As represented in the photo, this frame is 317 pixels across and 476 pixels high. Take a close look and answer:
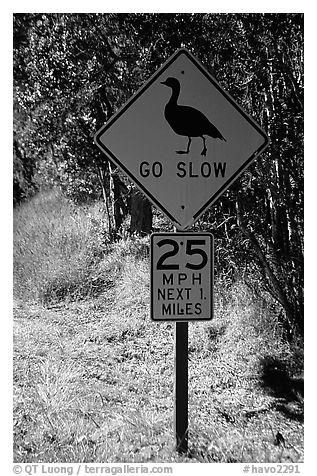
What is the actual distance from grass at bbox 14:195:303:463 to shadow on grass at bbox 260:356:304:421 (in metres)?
0.01

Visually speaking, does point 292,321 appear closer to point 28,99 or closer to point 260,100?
point 260,100

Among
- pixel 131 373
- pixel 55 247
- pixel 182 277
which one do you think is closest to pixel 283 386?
pixel 131 373

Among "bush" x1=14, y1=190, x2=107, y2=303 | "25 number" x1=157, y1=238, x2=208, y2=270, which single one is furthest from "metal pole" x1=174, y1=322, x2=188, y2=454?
"bush" x1=14, y1=190, x2=107, y2=303

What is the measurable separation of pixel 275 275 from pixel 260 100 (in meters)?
1.74

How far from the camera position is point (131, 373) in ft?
20.3

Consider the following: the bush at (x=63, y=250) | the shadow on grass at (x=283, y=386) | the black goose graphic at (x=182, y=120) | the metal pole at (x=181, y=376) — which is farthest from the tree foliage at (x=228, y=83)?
the metal pole at (x=181, y=376)

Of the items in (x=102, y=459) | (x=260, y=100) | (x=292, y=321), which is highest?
(x=260, y=100)

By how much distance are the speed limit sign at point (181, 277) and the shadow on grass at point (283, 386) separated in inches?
102

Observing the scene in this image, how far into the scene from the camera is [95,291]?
24.5 ft

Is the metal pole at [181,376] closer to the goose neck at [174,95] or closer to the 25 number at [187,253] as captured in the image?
the 25 number at [187,253]

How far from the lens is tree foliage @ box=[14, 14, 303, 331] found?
5.69m

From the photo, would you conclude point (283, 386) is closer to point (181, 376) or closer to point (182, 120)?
point (181, 376)

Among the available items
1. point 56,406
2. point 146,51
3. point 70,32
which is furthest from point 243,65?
point 56,406

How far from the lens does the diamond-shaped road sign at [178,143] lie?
3182 millimetres
